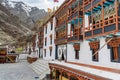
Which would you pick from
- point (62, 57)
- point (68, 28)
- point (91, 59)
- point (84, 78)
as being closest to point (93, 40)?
point (91, 59)

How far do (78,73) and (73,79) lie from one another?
1.69 meters

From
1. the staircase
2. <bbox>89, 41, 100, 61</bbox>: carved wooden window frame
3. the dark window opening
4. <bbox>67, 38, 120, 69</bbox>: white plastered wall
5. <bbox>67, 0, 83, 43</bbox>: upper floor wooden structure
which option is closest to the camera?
the dark window opening

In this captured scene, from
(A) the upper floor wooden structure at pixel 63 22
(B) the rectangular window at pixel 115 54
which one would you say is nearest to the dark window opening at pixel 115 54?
(B) the rectangular window at pixel 115 54

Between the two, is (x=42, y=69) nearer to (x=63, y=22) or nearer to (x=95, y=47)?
(x=63, y=22)

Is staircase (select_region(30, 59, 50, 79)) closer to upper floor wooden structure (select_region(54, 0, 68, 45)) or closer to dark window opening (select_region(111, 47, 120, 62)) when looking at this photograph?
upper floor wooden structure (select_region(54, 0, 68, 45))

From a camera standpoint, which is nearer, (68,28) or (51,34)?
(68,28)

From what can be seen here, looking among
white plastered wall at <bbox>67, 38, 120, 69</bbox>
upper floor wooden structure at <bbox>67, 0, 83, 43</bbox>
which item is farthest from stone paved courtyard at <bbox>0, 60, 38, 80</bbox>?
upper floor wooden structure at <bbox>67, 0, 83, 43</bbox>

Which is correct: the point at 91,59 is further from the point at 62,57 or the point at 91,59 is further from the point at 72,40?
the point at 62,57

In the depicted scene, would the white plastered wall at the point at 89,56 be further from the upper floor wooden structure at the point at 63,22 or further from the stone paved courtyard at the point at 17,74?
the stone paved courtyard at the point at 17,74

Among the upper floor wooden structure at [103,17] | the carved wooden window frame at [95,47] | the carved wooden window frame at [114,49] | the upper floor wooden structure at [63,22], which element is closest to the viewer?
the upper floor wooden structure at [103,17]

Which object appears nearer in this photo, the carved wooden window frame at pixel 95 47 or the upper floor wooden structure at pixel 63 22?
the carved wooden window frame at pixel 95 47

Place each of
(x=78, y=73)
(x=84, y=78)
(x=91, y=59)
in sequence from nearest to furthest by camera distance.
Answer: (x=84, y=78) → (x=78, y=73) → (x=91, y=59)

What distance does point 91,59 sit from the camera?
61.1 feet

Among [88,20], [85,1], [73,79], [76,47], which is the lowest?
[73,79]
